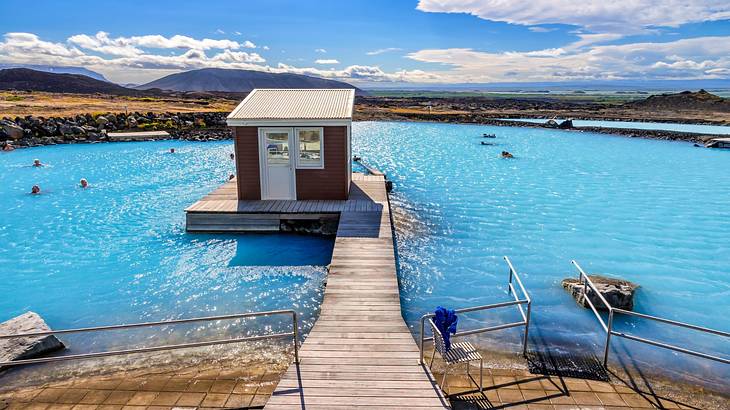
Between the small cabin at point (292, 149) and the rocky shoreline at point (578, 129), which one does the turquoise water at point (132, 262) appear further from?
the rocky shoreline at point (578, 129)

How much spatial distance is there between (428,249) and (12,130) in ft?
109

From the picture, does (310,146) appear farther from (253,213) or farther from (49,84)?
(49,84)

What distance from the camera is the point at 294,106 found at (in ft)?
46.9

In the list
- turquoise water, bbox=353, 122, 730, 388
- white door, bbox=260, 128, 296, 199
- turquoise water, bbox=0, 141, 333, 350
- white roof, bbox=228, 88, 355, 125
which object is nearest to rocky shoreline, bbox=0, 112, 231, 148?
turquoise water, bbox=0, 141, 333, 350

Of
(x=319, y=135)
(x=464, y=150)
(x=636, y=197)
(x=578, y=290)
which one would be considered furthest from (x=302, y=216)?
(x=464, y=150)

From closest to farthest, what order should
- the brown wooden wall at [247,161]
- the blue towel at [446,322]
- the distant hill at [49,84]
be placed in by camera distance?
1. the blue towel at [446,322]
2. the brown wooden wall at [247,161]
3. the distant hill at [49,84]

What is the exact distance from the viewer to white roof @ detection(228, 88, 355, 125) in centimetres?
1338

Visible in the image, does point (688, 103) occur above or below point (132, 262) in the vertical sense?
above

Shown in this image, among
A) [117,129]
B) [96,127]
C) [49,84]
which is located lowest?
[117,129]

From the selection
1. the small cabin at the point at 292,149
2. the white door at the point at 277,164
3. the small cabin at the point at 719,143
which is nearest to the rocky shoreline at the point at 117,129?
the small cabin at the point at 719,143

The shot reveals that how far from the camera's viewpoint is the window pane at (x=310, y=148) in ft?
44.9

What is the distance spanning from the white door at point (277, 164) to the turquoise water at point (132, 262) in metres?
1.55

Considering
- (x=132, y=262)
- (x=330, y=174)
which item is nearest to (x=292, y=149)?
(x=330, y=174)

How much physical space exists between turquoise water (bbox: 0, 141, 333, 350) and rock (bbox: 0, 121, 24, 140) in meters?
14.3
